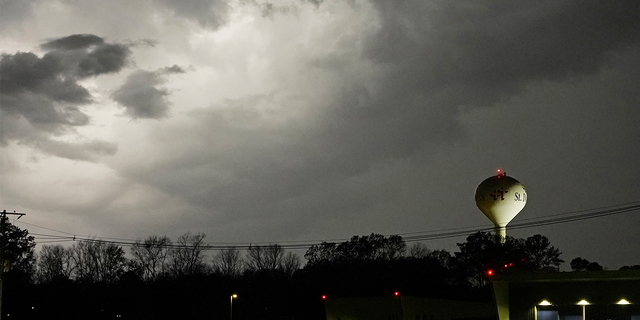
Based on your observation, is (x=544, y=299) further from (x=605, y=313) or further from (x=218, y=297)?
(x=218, y=297)

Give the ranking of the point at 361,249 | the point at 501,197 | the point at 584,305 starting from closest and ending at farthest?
the point at 584,305, the point at 501,197, the point at 361,249

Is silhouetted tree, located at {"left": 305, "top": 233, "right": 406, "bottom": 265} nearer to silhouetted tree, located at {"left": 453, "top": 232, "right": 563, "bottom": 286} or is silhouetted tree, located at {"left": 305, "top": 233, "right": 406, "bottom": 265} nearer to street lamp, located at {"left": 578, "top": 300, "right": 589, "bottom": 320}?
silhouetted tree, located at {"left": 453, "top": 232, "right": 563, "bottom": 286}

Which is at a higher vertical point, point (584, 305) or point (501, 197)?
point (501, 197)

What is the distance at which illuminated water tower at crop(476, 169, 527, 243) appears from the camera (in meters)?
71.7

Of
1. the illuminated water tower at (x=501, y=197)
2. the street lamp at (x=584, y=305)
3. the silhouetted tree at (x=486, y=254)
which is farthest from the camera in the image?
the silhouetted tree at (x=486, y=254)

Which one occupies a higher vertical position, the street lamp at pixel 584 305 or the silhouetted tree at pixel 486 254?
the silhouetted tree at pixel 486 254

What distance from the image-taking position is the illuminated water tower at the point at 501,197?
7169cm

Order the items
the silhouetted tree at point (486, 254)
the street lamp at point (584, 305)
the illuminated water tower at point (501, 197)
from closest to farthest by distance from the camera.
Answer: the street lamp at point (584, 305) → the illuminated water tower at point (501, 197) → the silhouetted tree at point (486, 254)

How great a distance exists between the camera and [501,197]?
235ft

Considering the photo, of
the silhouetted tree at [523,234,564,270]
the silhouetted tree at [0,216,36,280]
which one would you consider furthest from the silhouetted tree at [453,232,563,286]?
the silhouetted tree at [0,216,36,280]

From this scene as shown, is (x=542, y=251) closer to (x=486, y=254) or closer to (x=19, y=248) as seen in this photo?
(x=486, y=254)

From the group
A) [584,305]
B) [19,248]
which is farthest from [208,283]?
[584,305]

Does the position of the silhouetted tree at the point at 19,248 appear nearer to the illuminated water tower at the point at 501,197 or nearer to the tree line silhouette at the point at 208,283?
the tree line silhouette at the point at 208,283

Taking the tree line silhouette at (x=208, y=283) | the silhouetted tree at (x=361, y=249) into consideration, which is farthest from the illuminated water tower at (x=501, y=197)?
the silhouetted tree at (x=361, y=249)
